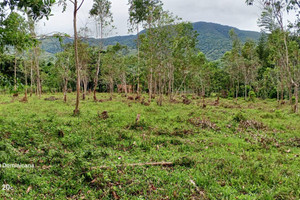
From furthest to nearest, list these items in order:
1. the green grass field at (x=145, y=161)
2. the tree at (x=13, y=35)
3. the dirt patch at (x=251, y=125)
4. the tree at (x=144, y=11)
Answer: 1. the tree at (x=144, y=11)
2. the dirt patch at (x=251, y=125)
3. the tree at (x=13, y=35)
4. the green grass field at (x=145, y=161)

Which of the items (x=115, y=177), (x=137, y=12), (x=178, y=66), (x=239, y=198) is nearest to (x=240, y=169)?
(x=239, y=198)

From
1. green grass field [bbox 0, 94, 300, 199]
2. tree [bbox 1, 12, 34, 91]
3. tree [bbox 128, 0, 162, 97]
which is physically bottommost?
green grass field [bbox 0, 94, 300, 199]

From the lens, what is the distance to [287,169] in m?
6.30

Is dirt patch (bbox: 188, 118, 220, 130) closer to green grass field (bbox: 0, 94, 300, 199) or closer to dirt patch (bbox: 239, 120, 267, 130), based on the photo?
green grass field (bbox: 0, 94, 300, 199)

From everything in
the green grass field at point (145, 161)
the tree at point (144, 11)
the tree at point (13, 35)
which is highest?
the tree at point (144, 11)

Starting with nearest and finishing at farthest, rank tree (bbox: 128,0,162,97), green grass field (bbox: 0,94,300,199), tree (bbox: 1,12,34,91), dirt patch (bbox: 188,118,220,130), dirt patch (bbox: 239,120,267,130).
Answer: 1. green grass field (bbox: 0,94,300,199)
2. tree (bbox: 1,12,34,91)
3. dirt patch (bbox: 188,118,220,130)
4. dirt patch (bbox: 239,120,267,130)
5. tree (bbox: 128,0,162,97)

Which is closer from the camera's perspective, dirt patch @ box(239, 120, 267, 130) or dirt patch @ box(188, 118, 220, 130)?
dirt patch @ box(188, 118, 220, 130)

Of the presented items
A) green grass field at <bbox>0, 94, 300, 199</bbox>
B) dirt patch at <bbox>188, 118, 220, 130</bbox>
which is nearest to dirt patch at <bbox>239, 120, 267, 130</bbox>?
dirt patch at <bbox>188, 118, 220, 130</bbox>

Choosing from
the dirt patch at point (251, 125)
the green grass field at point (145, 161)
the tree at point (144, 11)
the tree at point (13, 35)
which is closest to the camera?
the green grass field at point (145, 161)

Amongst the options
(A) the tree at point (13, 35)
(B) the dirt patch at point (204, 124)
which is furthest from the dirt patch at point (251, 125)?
(A) the tree at point (13, 35)

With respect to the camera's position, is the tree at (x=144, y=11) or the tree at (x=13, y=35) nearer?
the tree at (x=13, y=35)

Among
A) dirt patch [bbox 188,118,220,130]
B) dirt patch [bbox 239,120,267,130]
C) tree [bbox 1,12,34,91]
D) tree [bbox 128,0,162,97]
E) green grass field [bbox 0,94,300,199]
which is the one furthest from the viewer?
tree [bbox 128,0,162,97]

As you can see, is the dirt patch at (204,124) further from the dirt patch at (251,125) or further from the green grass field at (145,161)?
the dirt patch at (251,125)

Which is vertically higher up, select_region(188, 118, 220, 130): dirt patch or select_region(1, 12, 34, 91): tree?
select_region(1, 12, 34, 91): tree
